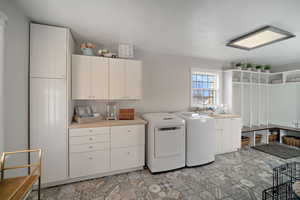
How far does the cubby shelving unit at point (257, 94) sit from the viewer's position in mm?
3743

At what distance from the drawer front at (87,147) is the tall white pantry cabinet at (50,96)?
11 cm

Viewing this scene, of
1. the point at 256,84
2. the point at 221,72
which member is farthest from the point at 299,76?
the point at 221,72

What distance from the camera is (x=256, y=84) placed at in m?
4.01

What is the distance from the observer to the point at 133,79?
2.59 m

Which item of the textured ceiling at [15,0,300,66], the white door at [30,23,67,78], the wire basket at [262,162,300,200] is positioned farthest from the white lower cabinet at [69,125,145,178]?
the wire basket at [262,162,300,200]

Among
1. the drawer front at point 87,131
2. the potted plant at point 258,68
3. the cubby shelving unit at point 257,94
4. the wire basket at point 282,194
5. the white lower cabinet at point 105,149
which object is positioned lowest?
the wire basket at point 282,194

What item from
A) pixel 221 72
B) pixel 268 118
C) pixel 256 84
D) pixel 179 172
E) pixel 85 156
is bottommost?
pixel 179 172

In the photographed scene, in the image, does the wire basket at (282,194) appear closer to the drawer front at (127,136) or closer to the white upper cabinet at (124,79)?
the drawer front at (127,136)

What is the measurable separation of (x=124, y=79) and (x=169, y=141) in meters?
1.47

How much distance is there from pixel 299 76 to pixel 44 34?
6321 mm

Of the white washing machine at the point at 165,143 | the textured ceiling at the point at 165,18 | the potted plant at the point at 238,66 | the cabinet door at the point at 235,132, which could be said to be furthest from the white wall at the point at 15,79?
the potted plant at the point at 238,66

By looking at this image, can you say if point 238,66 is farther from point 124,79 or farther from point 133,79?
point 124,79

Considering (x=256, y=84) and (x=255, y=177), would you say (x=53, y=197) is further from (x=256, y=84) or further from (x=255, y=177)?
(x=256, y=84)

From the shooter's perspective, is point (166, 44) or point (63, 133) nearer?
point (63, 133)
